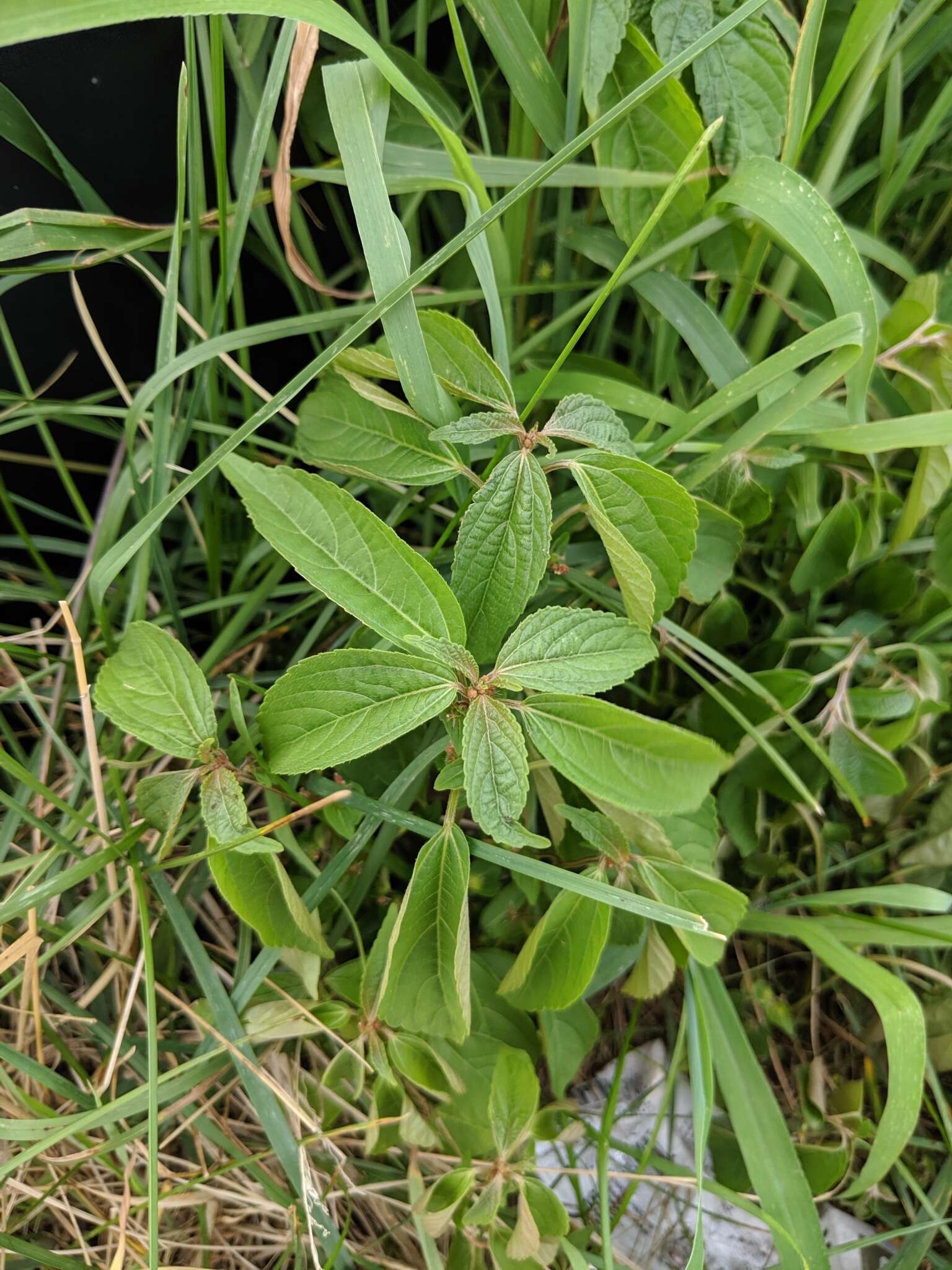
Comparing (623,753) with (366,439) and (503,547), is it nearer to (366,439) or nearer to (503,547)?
(503,547)

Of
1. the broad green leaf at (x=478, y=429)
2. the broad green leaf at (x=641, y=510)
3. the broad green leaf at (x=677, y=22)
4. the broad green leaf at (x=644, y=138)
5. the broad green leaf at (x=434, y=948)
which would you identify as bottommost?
the broad green leaf at (x=434, y=948)

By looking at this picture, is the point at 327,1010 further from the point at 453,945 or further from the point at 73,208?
the point at 73,208

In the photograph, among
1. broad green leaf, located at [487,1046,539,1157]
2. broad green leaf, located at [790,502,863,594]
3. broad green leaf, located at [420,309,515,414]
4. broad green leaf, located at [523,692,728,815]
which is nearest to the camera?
broad green leaf, located at [523,692,728,815]

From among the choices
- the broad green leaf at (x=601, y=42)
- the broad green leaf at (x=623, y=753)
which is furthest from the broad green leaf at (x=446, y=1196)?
the broad green leaf at (x=601, y=42)

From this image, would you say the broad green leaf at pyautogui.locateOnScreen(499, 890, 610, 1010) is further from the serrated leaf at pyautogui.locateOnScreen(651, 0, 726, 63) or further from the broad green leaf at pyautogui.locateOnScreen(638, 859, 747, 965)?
the serrated leaf at pyautogui.locateOnScreen(651, 0, 726, 63)

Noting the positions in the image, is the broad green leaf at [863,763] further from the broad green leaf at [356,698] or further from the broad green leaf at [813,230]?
the broad green leaf at [356,698]

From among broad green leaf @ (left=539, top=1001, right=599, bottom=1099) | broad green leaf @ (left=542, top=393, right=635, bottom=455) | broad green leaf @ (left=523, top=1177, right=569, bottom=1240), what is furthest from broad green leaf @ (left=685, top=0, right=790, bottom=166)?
broad green leaf @ (left=523, top=1177, right=569, bottom=1240)
